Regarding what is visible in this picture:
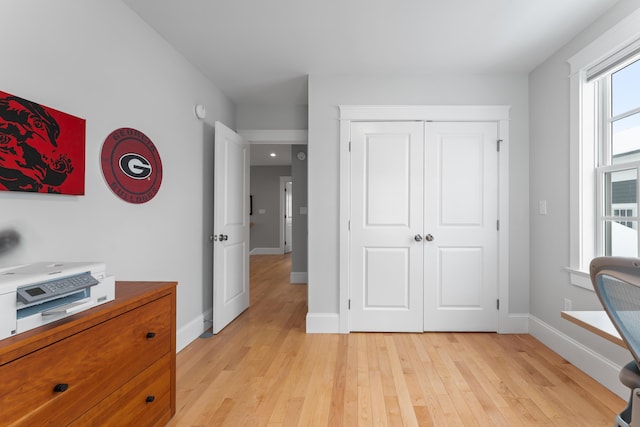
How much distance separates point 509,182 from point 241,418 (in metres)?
2.98

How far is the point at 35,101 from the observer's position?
1479mm

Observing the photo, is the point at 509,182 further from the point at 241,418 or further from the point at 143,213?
the point at 143,213

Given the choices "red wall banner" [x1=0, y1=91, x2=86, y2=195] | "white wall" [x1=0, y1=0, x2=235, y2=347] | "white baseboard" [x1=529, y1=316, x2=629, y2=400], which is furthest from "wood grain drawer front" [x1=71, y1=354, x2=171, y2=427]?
"white baseboard" [x1=529, y1=316, x2=629, y2=400]

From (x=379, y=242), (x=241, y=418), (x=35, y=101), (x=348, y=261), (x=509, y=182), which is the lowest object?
(x=241, y=418)

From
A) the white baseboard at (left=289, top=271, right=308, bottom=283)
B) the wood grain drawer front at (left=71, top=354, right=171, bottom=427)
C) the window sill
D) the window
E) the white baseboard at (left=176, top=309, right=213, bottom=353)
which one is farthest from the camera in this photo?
the white baseboard at (left=289, top=271, right=308, bottom=283)

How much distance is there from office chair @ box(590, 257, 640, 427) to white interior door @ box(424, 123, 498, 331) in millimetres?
2101

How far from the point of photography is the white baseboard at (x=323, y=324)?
3.06 meters

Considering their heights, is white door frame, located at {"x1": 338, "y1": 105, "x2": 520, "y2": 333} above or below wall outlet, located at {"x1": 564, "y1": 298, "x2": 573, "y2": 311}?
above

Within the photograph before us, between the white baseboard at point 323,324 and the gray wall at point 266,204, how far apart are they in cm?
587

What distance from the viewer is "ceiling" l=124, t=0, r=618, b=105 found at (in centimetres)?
207

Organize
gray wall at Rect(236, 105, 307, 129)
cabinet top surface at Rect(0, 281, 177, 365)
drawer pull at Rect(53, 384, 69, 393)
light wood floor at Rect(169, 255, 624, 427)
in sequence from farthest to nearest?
gray wall at Rect(236, 105, 307, 129)
light wood floor at Rect(169, 255, 624, 427)
drawer pull at Rect(53, 384, 69, 393)
cabinet top surface at Rect(0, 281, 177, 365)

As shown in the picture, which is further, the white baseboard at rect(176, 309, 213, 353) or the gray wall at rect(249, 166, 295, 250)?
the gray wall at rect(249, 166, 295, 250)

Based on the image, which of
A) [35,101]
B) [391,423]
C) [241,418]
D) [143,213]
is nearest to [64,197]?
[35,101]

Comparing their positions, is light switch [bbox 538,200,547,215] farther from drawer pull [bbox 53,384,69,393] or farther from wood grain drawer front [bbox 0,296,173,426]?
drawer pull [bbox 53,384,69,393]
